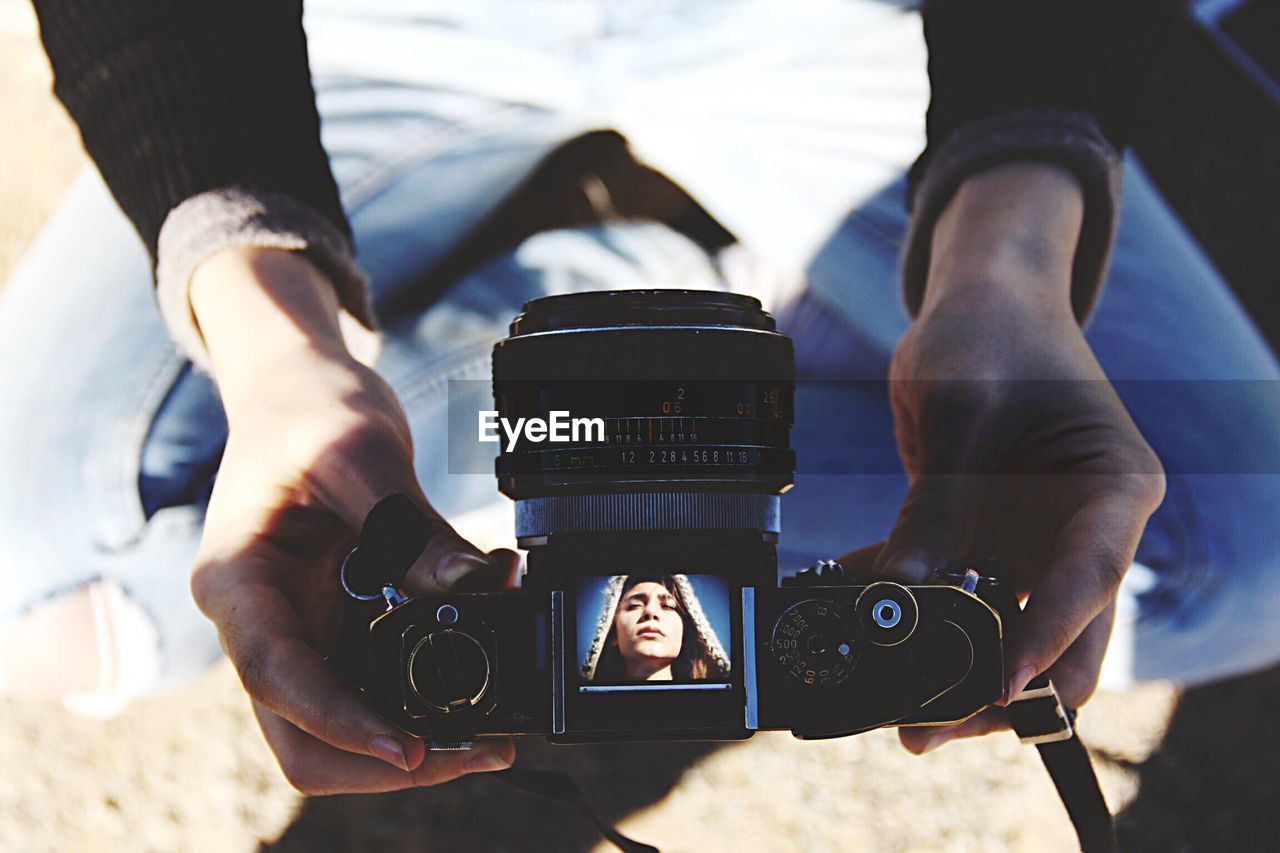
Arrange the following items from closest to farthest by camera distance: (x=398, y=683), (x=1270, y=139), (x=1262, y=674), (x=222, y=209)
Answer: (x=398, y=683) < (x=222, y=209) < (x=1262, y=674) < (x=1270, y=139)

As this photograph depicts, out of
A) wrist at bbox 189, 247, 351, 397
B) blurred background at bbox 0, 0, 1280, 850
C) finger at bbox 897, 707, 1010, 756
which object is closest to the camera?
finger at bbox 897, 707, 1010, 756

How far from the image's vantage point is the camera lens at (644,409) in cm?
47

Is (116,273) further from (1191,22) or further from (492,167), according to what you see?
(1191,22)

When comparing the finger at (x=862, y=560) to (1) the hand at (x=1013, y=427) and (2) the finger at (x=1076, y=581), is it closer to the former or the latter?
(1) the hand at (x=1013, y=427)

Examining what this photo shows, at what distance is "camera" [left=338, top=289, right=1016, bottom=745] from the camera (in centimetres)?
46

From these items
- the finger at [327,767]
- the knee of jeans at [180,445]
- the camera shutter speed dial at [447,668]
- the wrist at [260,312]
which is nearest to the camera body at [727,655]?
the camera shutter speed dial at [447,668]

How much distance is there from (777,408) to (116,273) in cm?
58

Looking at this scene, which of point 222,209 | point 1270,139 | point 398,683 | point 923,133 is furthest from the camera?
point 1270,139

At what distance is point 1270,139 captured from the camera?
1.21 metres

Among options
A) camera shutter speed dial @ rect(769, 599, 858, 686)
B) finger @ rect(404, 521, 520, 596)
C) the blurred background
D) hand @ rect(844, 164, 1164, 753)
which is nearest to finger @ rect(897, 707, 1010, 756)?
hand @ rect(844, 164, 1164, 753)

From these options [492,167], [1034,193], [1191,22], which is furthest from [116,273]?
[1191,22]

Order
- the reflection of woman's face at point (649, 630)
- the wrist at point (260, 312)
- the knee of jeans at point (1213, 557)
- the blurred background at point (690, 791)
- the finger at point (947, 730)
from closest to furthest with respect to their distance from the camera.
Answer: the reflection of woman's face at point (649, 630) < the finger at point (947, 730) < the wrist at point (260, 312) < the knee of jeans at point (1213, 557) < the blurred background at point (690, 791)

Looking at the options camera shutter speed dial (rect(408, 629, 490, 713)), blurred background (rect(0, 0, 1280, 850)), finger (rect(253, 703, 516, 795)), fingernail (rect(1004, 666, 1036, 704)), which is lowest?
blurred background (rect(0, 0, 1280, 850))

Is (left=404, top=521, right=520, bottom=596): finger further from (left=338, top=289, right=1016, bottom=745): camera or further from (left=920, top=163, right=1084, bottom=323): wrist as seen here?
(left=920, top=163, right=1084, bottom=323): wrist
